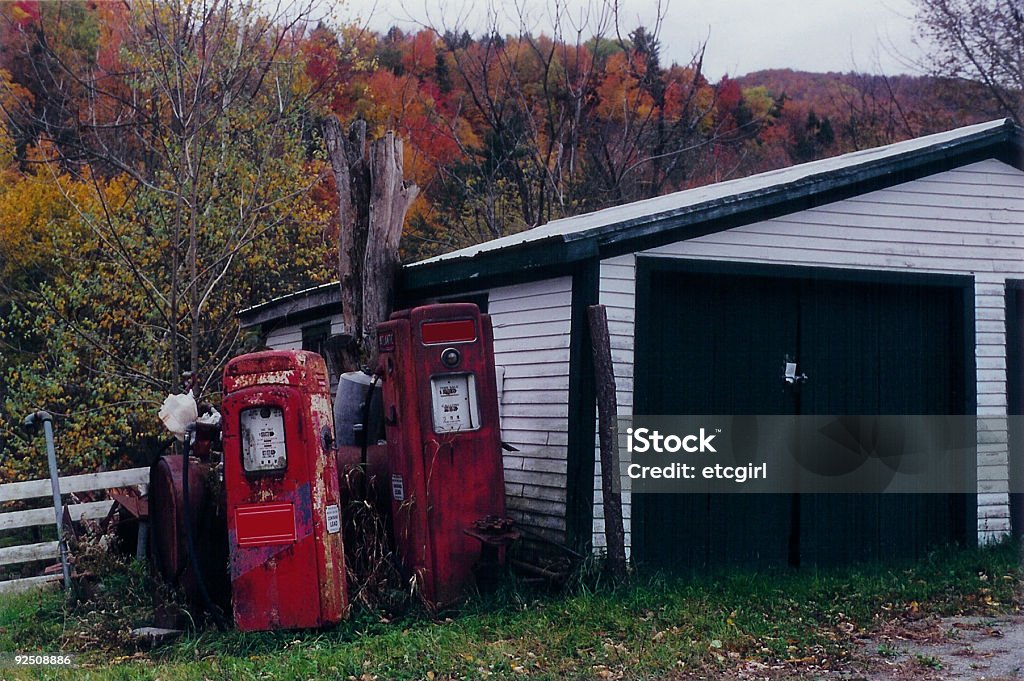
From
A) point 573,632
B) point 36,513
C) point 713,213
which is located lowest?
point 573,632

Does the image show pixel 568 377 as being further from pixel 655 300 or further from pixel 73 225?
pixel 73 225

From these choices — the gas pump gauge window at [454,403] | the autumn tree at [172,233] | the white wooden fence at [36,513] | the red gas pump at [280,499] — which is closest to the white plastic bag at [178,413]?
the red gas pump at [280,499]

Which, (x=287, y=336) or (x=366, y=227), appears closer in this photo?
(x=366, y=227)

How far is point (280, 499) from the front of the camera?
7.16m

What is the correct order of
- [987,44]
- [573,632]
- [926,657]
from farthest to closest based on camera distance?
[987,44] < [573,632] < [926,657]

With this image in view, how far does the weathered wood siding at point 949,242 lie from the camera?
29.3 feet

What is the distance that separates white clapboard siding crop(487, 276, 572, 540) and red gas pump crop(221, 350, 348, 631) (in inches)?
73.2

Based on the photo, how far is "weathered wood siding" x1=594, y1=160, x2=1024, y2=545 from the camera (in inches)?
352

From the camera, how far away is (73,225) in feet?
56.6

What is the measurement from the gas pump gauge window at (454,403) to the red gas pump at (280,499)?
33.4 inches

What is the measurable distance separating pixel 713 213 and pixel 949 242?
258 centimetres

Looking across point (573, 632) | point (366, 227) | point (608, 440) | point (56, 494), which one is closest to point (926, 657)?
point (573, 632)

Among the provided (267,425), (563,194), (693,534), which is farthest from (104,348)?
(563,194)

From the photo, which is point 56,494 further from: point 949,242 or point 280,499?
point 949,242
